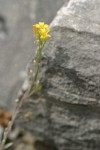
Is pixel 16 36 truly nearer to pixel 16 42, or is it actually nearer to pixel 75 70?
pixel 16 42

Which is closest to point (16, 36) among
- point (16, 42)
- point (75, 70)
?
point (16, 42)

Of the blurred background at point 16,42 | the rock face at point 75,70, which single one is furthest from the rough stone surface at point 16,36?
the rock face at point 75,70

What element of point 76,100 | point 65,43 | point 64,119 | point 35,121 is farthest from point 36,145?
point 65,43

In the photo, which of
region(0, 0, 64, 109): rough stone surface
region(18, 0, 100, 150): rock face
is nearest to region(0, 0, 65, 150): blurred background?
region(0, 0, 64, 109): rough stone surface

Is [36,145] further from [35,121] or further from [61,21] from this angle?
[61,21]

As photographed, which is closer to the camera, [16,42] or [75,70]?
[75,70]

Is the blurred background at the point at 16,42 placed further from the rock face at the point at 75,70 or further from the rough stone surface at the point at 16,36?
the rock face at the point at 75,70
